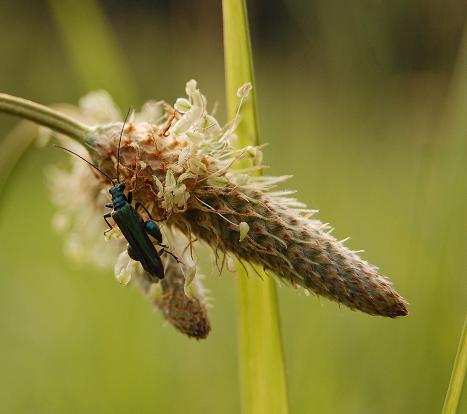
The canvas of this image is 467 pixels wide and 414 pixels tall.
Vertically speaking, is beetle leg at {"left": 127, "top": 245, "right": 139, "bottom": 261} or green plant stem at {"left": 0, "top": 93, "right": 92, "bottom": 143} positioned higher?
green plant stem at {"left": 0, "top": 93, "right": 92, "bottom": 143}

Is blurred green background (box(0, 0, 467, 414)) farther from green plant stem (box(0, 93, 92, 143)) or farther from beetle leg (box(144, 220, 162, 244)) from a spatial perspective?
green plant stem (box(0, 93, 92, 143))

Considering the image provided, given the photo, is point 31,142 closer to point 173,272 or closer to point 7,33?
point 173,272

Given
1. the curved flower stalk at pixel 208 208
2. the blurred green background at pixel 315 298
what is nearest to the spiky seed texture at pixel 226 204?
the curved flower stalk at pixel 208 208

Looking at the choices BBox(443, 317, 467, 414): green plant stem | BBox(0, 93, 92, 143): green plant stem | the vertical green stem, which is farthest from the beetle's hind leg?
BBox(443, 317, 467, 414): green plant stem

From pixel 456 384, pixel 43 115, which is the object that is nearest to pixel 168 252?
pixel 43 115

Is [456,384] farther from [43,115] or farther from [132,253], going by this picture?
[43,115]

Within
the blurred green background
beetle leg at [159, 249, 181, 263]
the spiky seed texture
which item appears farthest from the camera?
the blurred green background

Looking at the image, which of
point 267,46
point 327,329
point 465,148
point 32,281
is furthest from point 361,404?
point 267,46

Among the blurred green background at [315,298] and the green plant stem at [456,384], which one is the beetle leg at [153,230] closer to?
the blurred green background at [315,298]
